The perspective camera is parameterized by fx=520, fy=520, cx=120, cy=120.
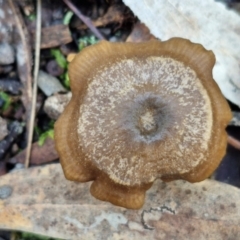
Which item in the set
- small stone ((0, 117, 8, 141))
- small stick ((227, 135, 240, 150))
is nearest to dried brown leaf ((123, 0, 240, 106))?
small stick ((227, 135, 240, 150))

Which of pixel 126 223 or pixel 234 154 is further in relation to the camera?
pixel 234 154

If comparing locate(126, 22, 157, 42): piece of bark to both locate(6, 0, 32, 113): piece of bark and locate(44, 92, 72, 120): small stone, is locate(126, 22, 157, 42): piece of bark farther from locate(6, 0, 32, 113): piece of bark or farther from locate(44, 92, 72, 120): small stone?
locate(6, 0, 32, 113): piece of bark

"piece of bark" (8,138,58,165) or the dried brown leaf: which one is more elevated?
the dried brown leaf

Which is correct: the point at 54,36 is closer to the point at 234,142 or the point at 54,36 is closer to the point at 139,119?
the point at 139,119

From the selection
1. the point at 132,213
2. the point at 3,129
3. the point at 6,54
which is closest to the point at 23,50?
the point at 6,54

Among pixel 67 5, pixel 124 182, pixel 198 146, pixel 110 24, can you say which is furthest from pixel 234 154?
pixel 67 5

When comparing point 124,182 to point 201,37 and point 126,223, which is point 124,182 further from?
point 201,37
